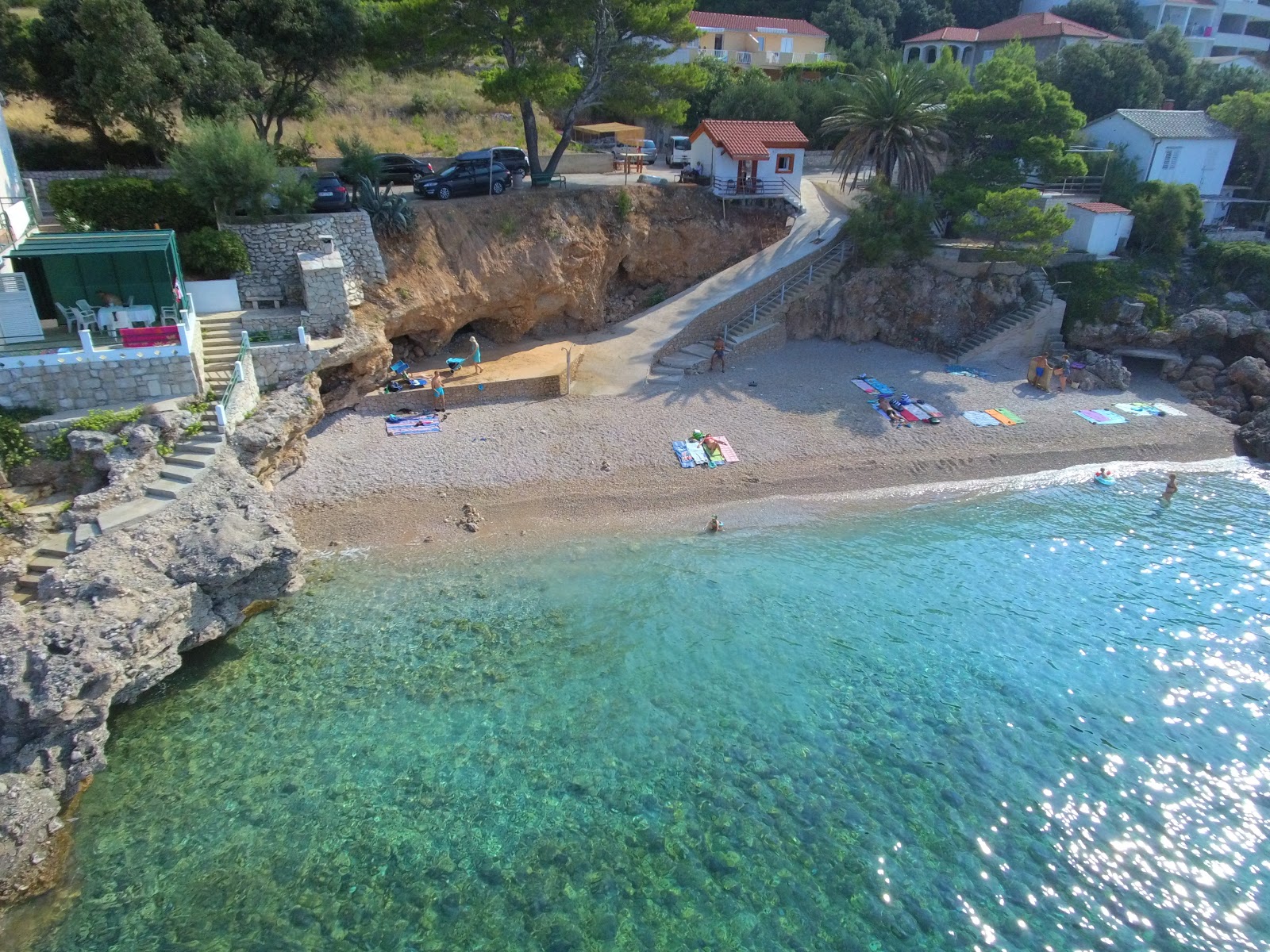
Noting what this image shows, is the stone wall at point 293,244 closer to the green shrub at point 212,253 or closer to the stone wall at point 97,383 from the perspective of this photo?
the green shrub at point 212,253

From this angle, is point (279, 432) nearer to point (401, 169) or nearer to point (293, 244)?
point (293, 244)

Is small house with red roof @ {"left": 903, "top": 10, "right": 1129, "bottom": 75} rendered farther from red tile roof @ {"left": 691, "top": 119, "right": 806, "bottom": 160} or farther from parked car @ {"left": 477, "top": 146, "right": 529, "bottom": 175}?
parked car @ {"left": 477, "top": 146, "right": 529, "bottom": 175}

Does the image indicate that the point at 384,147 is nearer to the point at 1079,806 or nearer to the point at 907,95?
the point at 907,95

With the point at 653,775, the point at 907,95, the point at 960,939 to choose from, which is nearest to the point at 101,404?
the point at 653,775

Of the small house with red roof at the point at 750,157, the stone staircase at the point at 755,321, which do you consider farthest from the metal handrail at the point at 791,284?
the small house with red roof at the point at 750,157

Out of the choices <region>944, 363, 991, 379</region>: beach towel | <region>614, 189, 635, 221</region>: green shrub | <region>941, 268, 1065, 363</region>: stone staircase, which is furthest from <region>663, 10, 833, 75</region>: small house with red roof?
<region>944, 363, 991, 379</region>: beach towel

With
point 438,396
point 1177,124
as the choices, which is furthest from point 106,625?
point 1177,124

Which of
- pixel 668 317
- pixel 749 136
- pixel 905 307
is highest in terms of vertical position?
pixel 749 136
